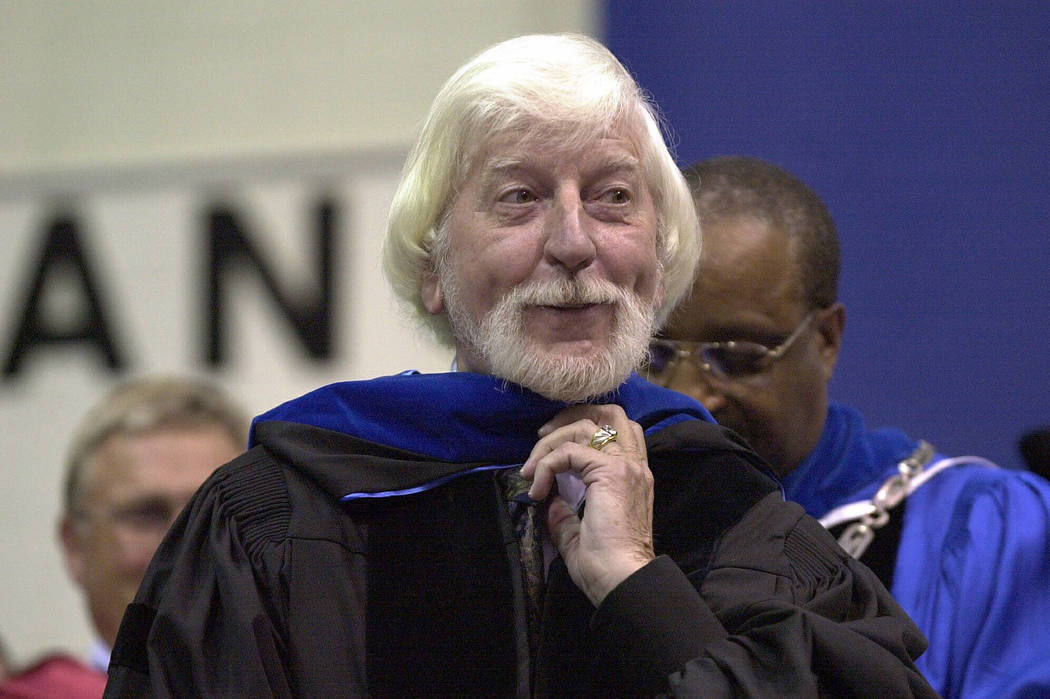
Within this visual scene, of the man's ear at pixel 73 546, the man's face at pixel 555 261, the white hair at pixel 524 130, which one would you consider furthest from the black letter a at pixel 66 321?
the man's face at pixel 555 261

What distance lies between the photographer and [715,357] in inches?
110

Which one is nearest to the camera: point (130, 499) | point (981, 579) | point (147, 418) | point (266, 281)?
point (981, 579)

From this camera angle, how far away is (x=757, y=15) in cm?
493

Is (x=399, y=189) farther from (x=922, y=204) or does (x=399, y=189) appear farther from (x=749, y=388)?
(x=922, y=204)

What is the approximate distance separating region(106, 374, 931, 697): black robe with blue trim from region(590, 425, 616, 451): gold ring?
11cm

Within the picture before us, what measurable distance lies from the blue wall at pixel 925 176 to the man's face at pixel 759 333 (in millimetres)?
1808

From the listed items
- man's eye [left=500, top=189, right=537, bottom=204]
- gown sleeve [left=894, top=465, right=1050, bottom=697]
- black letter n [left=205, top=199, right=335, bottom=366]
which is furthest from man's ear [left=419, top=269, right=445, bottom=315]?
black letter n [left=205, top=199, right=335, bottom=366]

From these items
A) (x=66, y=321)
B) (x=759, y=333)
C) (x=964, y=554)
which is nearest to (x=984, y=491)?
(x=964, y=554)

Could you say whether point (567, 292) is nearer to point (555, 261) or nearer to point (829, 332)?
point (555, 261)

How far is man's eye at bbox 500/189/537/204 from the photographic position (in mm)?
2096

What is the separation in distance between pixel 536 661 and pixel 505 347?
0.46 m

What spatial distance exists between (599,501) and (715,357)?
95cm

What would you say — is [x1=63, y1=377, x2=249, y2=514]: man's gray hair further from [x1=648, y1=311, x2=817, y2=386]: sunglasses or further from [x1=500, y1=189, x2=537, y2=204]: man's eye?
[x1=500, y1=189, x2=537, y2=204]: man's eye

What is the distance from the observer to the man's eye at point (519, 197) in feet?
6.88
